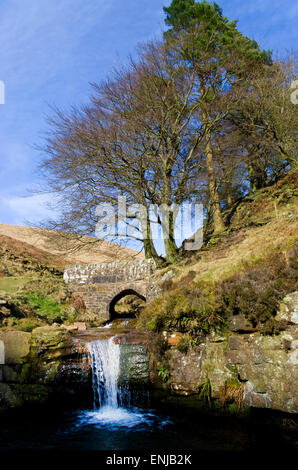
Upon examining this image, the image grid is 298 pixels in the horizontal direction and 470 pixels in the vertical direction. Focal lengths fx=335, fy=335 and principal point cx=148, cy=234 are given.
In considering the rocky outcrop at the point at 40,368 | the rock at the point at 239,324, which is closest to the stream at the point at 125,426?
the rocky outcrop at the point at 40,368

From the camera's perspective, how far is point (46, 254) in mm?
25625

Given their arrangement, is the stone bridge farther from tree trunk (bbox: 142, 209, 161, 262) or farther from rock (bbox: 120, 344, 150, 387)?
rock (bbox: 120, 344, 150, 387)

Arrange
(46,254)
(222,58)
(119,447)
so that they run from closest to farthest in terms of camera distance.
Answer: (119,447) → (222,58) → (46,254)

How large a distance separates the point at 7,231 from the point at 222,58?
2809cm

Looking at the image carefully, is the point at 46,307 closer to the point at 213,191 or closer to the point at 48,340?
the point at 48,340

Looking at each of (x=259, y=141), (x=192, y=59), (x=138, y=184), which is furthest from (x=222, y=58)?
(x=138, y=184)

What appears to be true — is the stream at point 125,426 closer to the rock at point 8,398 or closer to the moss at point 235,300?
the rock at point 8,398

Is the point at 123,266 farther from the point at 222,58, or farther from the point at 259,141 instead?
the point at 222,58

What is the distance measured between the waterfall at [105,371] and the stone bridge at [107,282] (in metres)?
5.75

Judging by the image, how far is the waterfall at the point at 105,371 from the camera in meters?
8.23

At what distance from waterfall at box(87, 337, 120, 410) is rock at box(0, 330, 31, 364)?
1690mm

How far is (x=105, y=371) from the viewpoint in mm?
8617

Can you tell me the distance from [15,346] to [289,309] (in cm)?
Answer: 692

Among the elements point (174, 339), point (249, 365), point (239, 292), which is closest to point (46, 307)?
point (174, 339)
